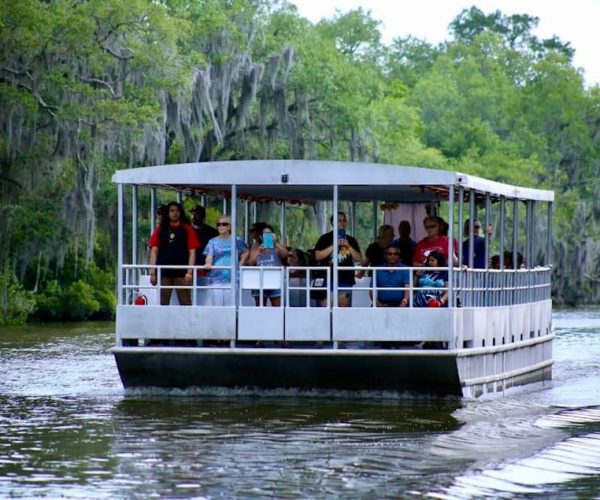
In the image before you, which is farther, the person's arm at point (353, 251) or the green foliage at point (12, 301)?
the green foliage at point (12, 301)

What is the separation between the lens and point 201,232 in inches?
776

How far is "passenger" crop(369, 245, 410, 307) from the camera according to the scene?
742 inches

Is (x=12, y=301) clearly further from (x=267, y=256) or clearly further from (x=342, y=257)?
(x=342, y=257)

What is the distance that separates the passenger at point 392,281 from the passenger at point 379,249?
91cm

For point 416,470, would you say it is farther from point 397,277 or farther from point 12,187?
point 12,187

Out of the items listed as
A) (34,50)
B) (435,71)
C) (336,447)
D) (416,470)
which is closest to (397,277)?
(336,447)

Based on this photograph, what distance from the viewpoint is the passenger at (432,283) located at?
18.5 m

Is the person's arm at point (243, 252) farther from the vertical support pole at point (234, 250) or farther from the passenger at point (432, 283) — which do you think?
the passenger at point (432, 283)

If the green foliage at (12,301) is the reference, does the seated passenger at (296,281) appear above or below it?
above

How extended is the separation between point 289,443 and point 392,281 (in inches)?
171

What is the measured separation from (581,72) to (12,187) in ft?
178

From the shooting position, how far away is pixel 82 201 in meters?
39.1

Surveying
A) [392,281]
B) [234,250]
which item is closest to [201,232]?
[234,250]

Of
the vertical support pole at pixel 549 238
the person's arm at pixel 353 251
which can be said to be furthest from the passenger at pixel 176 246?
the vertical support pole at pixel 549 238
